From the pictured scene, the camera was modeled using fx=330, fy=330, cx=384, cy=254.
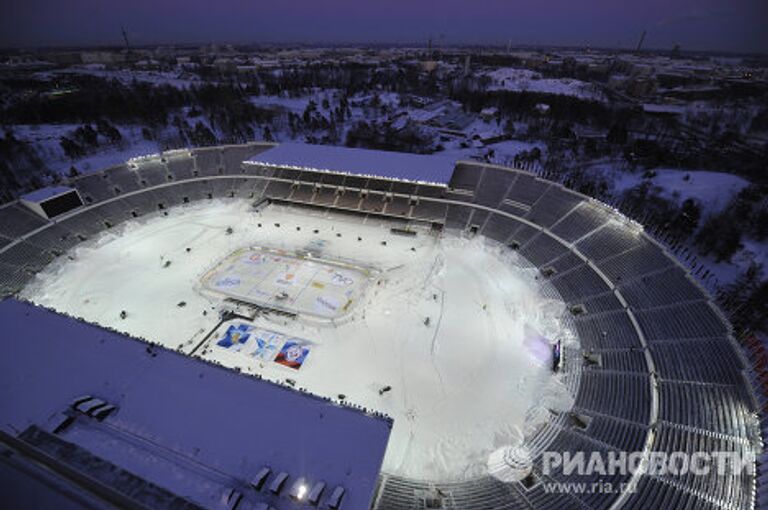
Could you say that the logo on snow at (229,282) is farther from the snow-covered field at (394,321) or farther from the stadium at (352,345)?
the snow-covered field at (394,321)

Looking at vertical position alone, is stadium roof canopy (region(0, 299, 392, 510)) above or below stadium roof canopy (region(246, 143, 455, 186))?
below

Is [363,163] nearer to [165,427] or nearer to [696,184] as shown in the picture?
[165,427]

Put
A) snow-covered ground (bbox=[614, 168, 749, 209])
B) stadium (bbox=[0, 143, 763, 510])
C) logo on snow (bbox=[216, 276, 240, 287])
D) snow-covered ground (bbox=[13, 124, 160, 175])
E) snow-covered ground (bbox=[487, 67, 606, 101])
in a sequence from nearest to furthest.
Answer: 1. stadium (bbox=[0, 143, 763, 510])
2. logo on snow (bbox=[216, 276, 240, 287])
3. snow-covered ground (bbox=[614, 168, 749, 209])
4. snow-covered ground (bbox=[13, 124, 160, 175])
5. snow-covered ground (bbox=[487, 67, 606, 101])

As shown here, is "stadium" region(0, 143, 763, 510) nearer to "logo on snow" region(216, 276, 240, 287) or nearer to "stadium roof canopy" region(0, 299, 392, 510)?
"stadium roof canopy" region(0, 299, 392, 510)

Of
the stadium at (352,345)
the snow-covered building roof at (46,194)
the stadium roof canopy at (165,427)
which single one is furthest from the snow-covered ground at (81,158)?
the stadium roof canopy at (165,427)

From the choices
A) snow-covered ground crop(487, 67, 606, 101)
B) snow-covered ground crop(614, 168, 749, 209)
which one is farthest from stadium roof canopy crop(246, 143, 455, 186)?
snow-covered ground crop(487, 67, 606, 101)

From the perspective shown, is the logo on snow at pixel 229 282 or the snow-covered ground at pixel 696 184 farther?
the snow-covered ground at pixel 696 184
